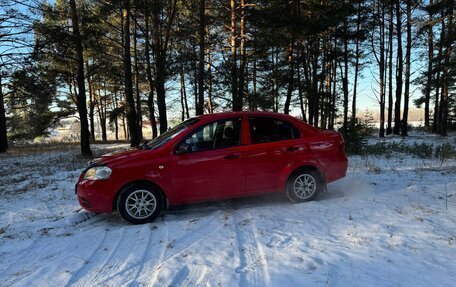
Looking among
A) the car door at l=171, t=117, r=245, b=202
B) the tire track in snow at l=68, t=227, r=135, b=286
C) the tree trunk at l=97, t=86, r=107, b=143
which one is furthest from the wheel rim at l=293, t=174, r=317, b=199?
the tree trunk at l=97, t=86, r=107, b=143

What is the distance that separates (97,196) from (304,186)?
3596 mm

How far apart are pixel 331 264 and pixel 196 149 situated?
9.41 ft

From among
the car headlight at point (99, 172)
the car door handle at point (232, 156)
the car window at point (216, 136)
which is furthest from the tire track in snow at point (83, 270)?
the car door handle at point (232, 156)

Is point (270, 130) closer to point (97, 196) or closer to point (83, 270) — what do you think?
point (97, 196)

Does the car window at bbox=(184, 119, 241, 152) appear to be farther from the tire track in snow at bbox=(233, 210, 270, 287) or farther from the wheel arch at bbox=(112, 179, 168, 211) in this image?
the tire track in snow at bbox=(233, 210, 270, 287)

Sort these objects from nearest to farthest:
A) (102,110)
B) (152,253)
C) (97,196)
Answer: (152,253)
(97,196)
(102,110)

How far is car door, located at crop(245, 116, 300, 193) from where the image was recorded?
605 centimetres

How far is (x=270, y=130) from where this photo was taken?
630 cm

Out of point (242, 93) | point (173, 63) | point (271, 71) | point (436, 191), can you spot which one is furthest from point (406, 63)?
point (436, 191)

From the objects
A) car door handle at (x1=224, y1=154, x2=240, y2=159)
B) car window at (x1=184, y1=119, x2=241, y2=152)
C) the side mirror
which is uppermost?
car window at (x1=184, y1=119, x2=241, y2=152)

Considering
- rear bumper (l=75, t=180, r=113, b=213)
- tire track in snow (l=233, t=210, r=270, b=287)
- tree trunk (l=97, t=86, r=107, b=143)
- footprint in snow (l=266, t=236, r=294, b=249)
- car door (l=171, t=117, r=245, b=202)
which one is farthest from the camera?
tree trunk (l=97, t=86, r=107, b=143)

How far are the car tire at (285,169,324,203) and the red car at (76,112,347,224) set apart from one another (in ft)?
0.06

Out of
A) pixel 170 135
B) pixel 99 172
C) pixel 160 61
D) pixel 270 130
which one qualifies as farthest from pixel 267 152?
pixel 160 61

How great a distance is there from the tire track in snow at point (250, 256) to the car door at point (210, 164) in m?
0.69
